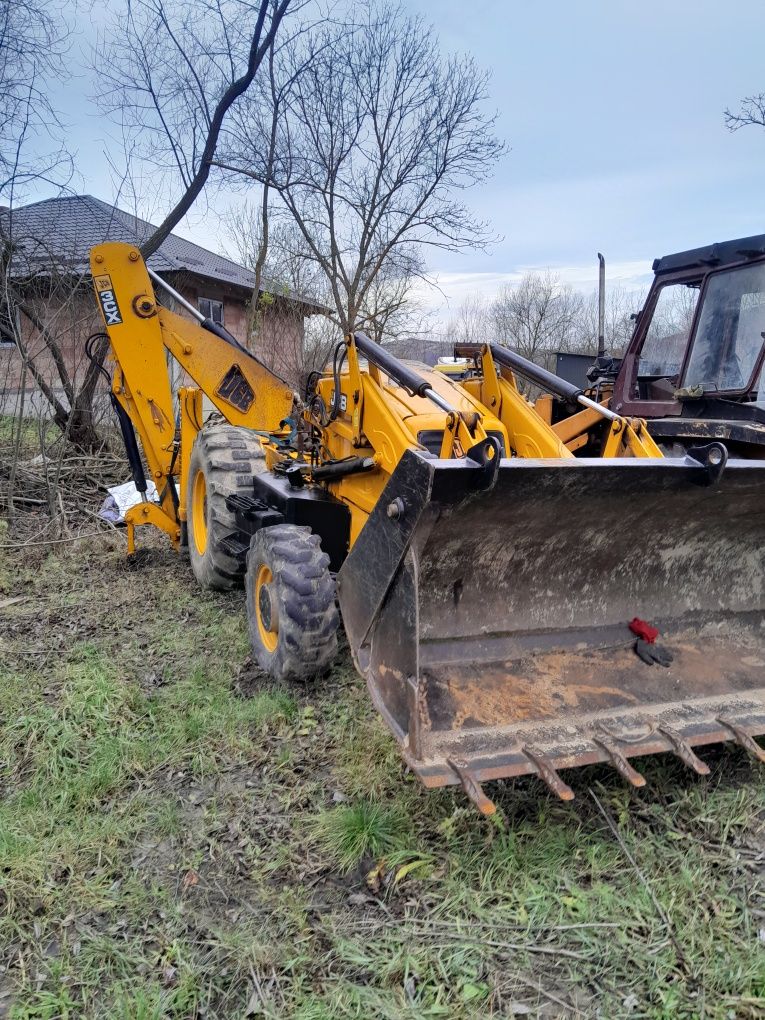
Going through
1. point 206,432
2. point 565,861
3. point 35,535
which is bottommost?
point 35,535

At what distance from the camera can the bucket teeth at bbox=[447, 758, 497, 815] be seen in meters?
2.28

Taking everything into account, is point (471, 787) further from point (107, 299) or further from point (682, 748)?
point (107, 299)

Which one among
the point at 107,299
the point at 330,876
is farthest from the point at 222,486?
the point at 330,876

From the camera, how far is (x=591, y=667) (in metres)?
3.17

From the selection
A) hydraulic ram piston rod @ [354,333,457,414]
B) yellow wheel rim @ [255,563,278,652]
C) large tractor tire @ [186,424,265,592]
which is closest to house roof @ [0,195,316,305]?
large tractor tire @ [186,424,265,592]

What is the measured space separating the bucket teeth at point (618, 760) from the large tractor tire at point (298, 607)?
1.51 m

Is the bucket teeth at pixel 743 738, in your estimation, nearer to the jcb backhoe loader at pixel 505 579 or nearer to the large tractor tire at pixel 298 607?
the jcb backhoe loader at pixel 505 579

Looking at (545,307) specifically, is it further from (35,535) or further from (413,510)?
(413,510)

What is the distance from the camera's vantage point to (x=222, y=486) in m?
5.27

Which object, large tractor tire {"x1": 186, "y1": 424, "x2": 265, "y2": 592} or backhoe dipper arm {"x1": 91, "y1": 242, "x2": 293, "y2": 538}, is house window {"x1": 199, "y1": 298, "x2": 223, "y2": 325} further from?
large tractor tire {"x1": 186, "y1": 424, "x2": 265, "y2": 592}

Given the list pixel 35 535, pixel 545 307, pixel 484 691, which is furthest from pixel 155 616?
pixel 545 307

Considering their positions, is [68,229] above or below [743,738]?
above

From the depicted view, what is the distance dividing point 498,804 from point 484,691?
0.43m

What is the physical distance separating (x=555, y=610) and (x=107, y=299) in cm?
432
